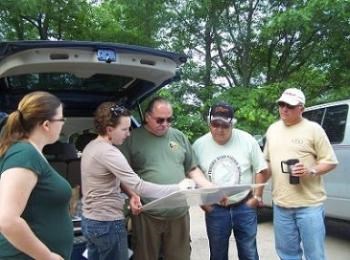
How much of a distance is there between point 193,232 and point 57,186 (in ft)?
17.1

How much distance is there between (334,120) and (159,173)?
3.44 meters

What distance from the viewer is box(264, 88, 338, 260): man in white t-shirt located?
12.5 ft

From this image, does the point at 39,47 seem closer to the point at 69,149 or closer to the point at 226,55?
Result: the point at 69,149

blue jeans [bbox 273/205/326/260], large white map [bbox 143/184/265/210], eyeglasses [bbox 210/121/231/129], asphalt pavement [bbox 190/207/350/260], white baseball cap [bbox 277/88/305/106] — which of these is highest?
white baseball cap [bbox 277/88/305/106]

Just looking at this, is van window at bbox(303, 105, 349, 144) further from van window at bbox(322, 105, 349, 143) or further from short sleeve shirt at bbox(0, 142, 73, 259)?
short sleeve shirt at bbox(0, 142, 73, 259)

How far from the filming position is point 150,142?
3.76 meters

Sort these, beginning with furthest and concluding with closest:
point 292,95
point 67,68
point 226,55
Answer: point 226,55
point 292,95
point 67,68

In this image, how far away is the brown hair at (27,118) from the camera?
2.27 m

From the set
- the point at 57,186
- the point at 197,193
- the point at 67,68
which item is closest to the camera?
the point at 57,186

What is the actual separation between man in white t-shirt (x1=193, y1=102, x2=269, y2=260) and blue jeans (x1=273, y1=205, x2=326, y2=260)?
0.74 feet

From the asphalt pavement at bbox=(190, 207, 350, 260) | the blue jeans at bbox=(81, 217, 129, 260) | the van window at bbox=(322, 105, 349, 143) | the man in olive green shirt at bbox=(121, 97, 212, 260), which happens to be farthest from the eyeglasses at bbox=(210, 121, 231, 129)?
the van window at bbox=(322, 105, 349, 143)

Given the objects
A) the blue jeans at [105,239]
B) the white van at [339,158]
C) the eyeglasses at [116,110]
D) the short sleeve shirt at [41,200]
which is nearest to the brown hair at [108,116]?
the eyeglasses at [116,110]

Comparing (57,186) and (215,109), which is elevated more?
(215,109)

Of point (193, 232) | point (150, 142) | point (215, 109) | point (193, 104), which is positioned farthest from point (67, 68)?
point (193, 104)
